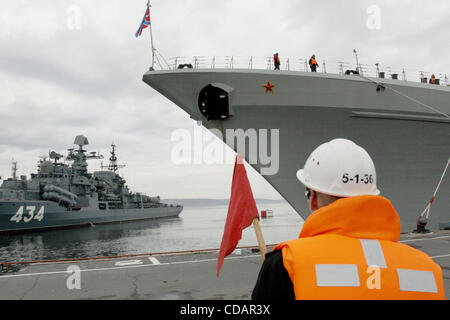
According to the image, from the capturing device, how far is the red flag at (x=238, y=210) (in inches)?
120

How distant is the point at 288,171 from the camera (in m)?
10.6

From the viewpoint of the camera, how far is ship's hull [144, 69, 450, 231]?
1019 cm

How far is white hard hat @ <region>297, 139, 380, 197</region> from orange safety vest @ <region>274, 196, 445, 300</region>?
23cm

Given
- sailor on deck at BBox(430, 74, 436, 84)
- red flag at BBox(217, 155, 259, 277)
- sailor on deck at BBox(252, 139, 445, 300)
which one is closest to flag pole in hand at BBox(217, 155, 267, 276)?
red flag at BBox(217, 155, 259, 277)

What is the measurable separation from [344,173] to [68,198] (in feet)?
158

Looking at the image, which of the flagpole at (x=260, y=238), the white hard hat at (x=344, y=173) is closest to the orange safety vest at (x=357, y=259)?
the white hard hat at (x=344, y=173)

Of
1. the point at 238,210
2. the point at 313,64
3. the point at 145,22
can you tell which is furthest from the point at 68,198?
the point at 238,210

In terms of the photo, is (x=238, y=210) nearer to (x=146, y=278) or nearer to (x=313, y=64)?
(x=146, y=278)

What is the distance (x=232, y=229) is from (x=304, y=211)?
314 inches

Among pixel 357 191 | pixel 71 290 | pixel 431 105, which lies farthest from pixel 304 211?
pixel 357 191

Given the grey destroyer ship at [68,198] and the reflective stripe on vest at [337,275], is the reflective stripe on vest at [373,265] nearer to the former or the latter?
the reflective stripe on vest at [337,275]

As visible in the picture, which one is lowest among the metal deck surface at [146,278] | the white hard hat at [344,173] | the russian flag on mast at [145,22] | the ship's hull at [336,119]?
the metal deck surface at [146,278]

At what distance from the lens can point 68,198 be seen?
144 ft

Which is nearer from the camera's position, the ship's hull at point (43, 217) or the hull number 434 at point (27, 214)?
the ship's hull at point (43, 217)
